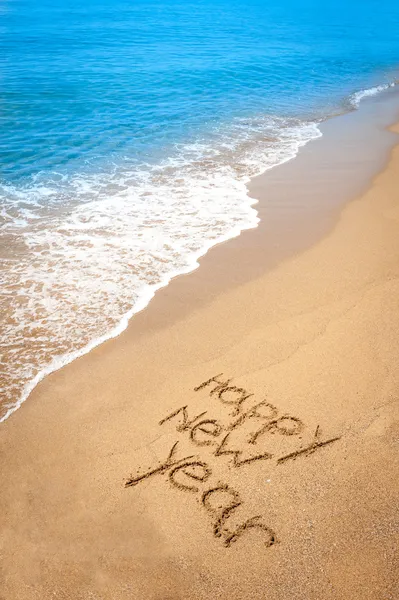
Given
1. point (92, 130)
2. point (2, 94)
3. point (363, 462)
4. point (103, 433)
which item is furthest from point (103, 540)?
point (2, 94)

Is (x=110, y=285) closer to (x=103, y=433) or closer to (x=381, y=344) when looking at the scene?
(x=103, y=433)

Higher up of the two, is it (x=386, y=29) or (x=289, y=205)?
(x=386, y=29)

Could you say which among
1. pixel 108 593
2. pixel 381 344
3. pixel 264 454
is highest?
pixel 381 344

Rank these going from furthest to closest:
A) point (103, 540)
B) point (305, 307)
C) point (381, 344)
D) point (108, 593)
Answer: point (305, 307), point (381, 344), point (103, 540), point (108, 593)

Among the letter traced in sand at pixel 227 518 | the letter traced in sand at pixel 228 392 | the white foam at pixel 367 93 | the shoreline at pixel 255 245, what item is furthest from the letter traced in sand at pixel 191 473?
the white foam at pixel 367 93

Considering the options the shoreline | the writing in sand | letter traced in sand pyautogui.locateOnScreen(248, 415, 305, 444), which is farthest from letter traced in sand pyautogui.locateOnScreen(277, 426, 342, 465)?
the shoreline

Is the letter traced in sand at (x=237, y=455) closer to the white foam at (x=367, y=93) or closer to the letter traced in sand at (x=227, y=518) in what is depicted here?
the letter traced in sand at (x=227, y=518)

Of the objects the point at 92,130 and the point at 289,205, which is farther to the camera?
the point at 92,130
